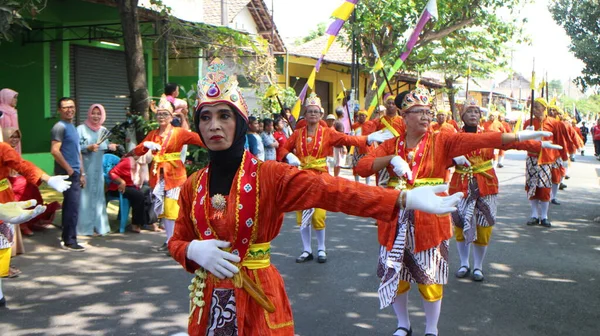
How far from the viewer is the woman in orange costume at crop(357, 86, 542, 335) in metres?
4.77

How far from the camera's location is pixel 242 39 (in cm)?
1437

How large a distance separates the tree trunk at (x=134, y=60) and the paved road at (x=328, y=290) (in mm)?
2561

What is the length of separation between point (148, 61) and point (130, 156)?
8.83 m

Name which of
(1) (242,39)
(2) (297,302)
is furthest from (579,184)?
(2) (297,302)

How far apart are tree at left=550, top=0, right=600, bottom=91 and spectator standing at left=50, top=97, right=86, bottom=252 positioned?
1607 cm

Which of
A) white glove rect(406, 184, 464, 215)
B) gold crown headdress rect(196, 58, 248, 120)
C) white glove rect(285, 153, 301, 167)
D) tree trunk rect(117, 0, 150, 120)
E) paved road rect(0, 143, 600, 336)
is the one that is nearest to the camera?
white glove rect(406, 184, 464, 215)

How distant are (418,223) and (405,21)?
1675 cm

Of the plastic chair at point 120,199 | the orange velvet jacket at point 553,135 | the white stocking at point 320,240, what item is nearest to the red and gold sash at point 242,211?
the white stocking at point 320,240

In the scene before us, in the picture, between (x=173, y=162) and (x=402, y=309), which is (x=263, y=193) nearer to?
(x=402, y=309)

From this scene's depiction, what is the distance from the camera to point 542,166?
10422 mm

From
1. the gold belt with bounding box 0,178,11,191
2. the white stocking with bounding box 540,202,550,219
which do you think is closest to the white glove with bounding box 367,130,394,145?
the gold belt with bounding box 0,178,11,191

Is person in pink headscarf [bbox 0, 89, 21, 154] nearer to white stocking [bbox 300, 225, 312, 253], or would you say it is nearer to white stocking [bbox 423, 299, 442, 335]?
white stocking [bbox 300, 225, 312, 253]

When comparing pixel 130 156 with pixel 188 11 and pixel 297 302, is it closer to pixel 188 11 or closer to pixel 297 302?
pixel 297 302

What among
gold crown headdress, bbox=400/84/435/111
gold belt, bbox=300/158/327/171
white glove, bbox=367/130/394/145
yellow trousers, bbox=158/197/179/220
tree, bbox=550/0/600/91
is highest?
tree, bbox=550/0/600/91
